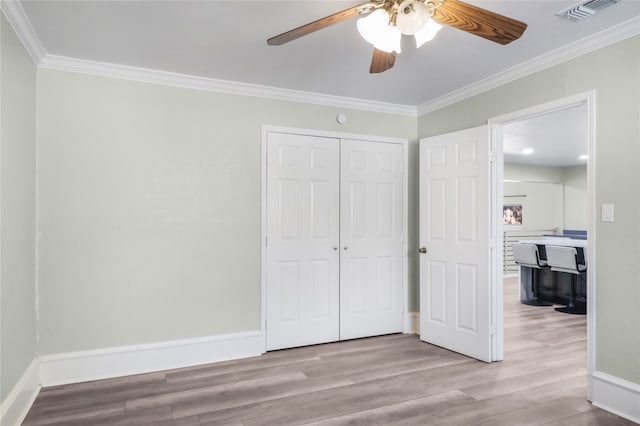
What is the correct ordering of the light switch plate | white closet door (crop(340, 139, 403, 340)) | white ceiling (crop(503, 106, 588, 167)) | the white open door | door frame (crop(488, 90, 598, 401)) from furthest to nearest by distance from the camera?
white ceiling (crop(503, 106, 588, 167))
white closet door (crop(340, 139, 403, 340))
the white open door
door frame (crop(488, 90, 598, 401))
the light switch plate

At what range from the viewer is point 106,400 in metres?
2.81

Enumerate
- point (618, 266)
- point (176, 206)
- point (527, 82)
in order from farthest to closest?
point (176, 206)
point (527, 82)
point (618, 266)

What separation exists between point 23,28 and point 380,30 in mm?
2262

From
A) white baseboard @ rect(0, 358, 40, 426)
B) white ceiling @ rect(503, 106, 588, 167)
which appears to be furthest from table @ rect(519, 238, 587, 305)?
white baseboard @ rect(0, 358, 40, 426)

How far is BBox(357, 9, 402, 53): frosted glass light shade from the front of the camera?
187 cm

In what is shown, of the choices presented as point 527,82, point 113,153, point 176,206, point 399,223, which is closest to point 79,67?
point 113,153

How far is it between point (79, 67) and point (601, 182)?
3.93 meters

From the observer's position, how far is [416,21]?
1.78 meters

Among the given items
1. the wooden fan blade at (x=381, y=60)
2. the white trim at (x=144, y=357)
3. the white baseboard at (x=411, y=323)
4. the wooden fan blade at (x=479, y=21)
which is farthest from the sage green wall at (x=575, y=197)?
the wooden fan blade at (x=479, y=21)

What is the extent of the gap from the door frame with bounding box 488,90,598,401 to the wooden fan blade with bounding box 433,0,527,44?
4.20 ft

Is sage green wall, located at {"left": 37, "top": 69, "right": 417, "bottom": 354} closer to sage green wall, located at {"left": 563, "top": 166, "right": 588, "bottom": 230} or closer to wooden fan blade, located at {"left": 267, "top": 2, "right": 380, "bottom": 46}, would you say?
wooden fan blade, located at {"left": 267, "top": 2, "right": 380, "bottom": 46}

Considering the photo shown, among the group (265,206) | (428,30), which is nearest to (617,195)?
(428,30)

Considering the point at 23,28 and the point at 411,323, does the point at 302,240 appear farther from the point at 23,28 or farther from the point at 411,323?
the point at 23,28

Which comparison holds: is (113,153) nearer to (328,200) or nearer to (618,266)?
(328,200)
